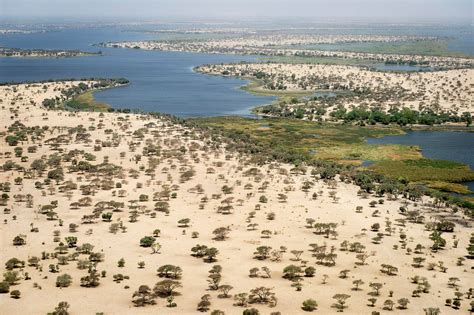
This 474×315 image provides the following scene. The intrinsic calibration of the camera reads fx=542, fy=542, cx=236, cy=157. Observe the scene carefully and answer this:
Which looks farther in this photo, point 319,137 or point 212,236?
point 319,137

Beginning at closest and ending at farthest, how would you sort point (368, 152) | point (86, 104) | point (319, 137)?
point (368, 152) → point (319, 137) → point (86, 104)

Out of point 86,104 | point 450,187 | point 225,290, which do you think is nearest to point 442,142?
point 450,187

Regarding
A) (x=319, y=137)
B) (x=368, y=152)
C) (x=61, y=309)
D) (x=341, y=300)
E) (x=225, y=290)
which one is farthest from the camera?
(x=319, y=137)

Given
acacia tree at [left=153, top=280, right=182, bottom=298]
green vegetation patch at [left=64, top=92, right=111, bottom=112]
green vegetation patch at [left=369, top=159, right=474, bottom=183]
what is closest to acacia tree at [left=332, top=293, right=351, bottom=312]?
acacia tree at [left=153, top=280, right=182, bottom=298]

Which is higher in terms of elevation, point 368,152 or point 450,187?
point 368,152

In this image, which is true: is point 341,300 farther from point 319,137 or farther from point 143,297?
point 319,137

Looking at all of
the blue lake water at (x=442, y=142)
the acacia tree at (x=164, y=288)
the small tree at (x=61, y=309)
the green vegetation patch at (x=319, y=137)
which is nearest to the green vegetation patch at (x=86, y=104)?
the green vegetation patch at (x=319, y=137)

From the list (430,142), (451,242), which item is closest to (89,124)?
(430,142)

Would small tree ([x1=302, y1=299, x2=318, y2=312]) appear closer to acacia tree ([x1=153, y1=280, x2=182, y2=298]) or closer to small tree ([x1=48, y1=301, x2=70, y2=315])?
acacia tree ([x1=153, y1=280, x2=182, y2=298])
